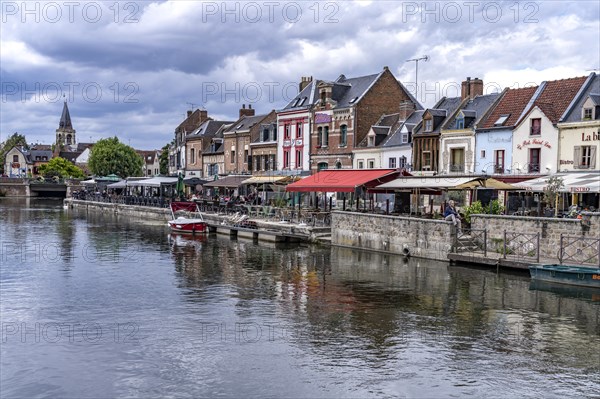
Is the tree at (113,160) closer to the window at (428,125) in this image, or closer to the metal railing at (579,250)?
the window at (428,125)

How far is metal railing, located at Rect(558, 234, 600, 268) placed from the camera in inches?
993

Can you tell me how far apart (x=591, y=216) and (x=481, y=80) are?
2393 cm

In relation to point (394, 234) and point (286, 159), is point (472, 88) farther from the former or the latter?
point (286, 159)

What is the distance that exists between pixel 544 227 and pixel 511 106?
1789cm

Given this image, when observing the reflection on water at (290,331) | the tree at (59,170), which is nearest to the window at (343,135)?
the reflection on water at (290,331)

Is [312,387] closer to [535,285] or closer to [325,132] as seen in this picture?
[535,285]

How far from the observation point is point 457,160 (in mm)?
44594

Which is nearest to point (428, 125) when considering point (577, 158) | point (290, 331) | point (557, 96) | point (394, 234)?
point (557, 96)

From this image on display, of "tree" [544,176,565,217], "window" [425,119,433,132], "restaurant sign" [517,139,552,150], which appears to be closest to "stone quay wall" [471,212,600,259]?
"tree" [544,176,565,217]

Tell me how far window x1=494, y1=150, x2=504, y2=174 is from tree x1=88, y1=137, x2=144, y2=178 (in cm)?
8461

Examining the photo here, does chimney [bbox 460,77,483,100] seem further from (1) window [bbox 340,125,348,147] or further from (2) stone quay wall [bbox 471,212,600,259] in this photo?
(2) stone quay wall [bbox 471,212,600,259]

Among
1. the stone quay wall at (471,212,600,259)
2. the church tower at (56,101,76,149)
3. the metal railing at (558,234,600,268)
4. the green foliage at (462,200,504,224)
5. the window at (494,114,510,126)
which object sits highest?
the church tower at (56,101,76,149)

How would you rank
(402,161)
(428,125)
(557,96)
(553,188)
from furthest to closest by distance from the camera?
(402,161), (428,125), (557,96), (553,188)

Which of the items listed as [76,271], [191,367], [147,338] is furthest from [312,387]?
[76,271]
